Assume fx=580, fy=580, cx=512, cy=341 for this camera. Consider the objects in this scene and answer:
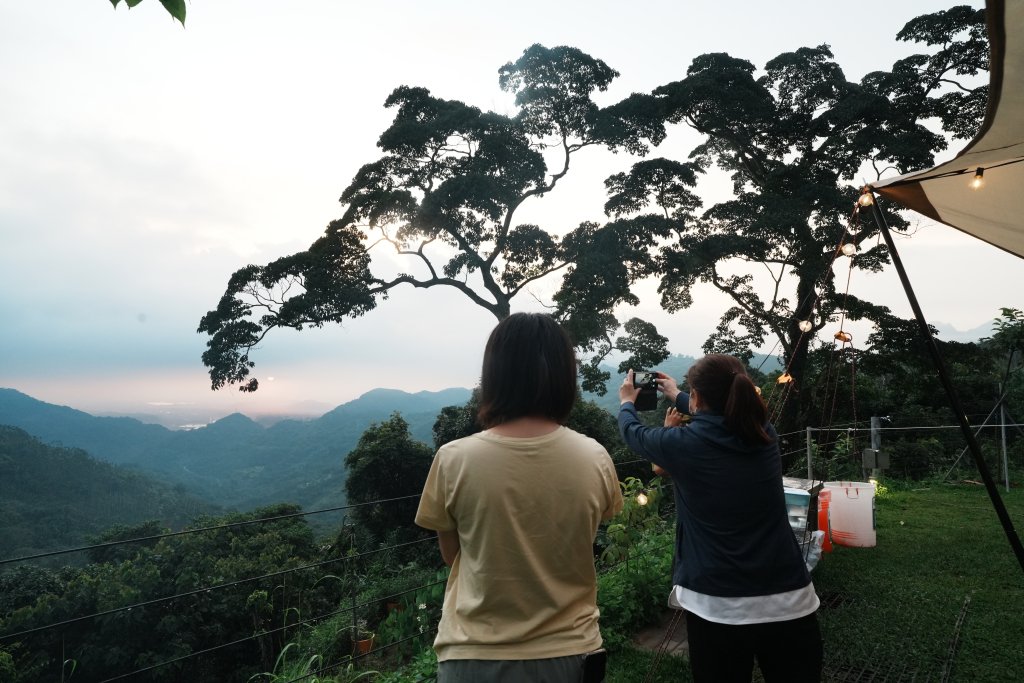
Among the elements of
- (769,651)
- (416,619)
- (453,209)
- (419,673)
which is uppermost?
(453,209)

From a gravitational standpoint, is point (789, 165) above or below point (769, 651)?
above

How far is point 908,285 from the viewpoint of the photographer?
74.3 inches

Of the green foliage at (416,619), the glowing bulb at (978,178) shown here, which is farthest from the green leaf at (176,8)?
the green foliage at (416,619)

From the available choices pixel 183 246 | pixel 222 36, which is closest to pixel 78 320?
pixel 183 246

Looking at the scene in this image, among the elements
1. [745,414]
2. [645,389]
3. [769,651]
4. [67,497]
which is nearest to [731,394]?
[745,414]

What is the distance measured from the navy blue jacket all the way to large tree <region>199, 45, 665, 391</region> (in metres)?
13.4

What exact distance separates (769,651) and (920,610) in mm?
2360

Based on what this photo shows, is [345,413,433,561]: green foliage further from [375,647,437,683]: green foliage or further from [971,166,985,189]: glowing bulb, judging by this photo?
[971,166,985,189]: glowing bulb

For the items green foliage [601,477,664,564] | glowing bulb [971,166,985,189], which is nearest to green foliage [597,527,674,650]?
green foliage [601,477,664,564]

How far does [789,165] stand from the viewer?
42.4 feet

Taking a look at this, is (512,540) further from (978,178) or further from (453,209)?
(453,209)

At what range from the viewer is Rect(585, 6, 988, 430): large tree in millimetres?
11852

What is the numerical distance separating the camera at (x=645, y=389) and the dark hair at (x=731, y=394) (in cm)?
19

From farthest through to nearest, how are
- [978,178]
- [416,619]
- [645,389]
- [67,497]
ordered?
[67,497] → [416,619] → [978,178] → [645,389]
